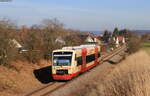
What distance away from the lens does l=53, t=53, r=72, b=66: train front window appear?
1081 inches

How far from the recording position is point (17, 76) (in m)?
27.7

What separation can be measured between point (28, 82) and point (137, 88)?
15.2 meters

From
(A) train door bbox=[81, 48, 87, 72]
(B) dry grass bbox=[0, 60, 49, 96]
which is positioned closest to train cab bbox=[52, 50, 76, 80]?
(B) dry grass bbox=[0, 60, 49, 96]

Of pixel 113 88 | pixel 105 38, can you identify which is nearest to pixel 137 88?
pixel 113 88

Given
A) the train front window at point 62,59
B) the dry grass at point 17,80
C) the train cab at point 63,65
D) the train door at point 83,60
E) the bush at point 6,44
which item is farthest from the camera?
the train door at point 83,60

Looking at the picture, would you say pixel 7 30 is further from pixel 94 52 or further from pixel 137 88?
pixel 137 88

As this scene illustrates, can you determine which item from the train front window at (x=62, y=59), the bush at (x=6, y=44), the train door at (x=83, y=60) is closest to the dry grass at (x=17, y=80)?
the bush at (x=6, y=44)

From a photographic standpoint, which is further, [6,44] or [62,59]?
[6,44]

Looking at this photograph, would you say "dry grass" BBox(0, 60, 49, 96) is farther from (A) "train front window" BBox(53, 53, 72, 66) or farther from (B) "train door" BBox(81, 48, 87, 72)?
(B) "train door" BBox(81, 48, 87, 72)

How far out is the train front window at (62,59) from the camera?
27.5m

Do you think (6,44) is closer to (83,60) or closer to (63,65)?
(63,65)

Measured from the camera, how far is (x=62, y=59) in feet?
90.5

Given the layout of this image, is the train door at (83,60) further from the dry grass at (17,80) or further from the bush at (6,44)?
the bush at (6,44)

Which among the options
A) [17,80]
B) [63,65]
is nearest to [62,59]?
[63,65]
